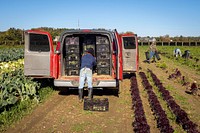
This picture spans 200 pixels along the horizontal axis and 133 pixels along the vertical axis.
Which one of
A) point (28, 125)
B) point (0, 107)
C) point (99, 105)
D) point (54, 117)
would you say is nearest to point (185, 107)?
point (99, 105)

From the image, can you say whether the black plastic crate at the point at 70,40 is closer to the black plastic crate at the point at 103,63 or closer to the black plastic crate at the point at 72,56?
the black plastic crate at the point at 72,56

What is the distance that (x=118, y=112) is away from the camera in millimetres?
7699

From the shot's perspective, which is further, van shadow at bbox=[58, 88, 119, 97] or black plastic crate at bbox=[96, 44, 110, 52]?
van shadow at bbox=[58, 88, 119, 97]

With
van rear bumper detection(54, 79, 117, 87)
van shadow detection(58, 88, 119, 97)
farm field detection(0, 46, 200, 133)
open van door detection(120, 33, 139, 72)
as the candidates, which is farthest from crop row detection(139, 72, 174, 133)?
open van door detection(120, 33, 139, 72)

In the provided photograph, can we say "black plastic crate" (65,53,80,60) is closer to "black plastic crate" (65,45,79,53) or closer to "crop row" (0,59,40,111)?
"black plastic crate" (65,45,79,53)

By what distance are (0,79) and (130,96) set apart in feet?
15.0

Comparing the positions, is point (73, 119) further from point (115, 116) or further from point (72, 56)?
point (72, 56)

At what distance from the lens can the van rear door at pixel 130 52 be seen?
12.1 meters

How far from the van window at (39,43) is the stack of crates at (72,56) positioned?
3.15 ft

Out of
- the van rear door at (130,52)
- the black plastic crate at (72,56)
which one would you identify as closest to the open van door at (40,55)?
the black plastic crate at (72,56)

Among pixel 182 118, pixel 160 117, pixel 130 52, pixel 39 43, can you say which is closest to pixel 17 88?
pixel 39 43

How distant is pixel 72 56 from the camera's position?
32.1ft

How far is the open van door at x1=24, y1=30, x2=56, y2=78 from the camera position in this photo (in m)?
8.90

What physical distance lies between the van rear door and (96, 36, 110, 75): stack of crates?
262 centimetres
